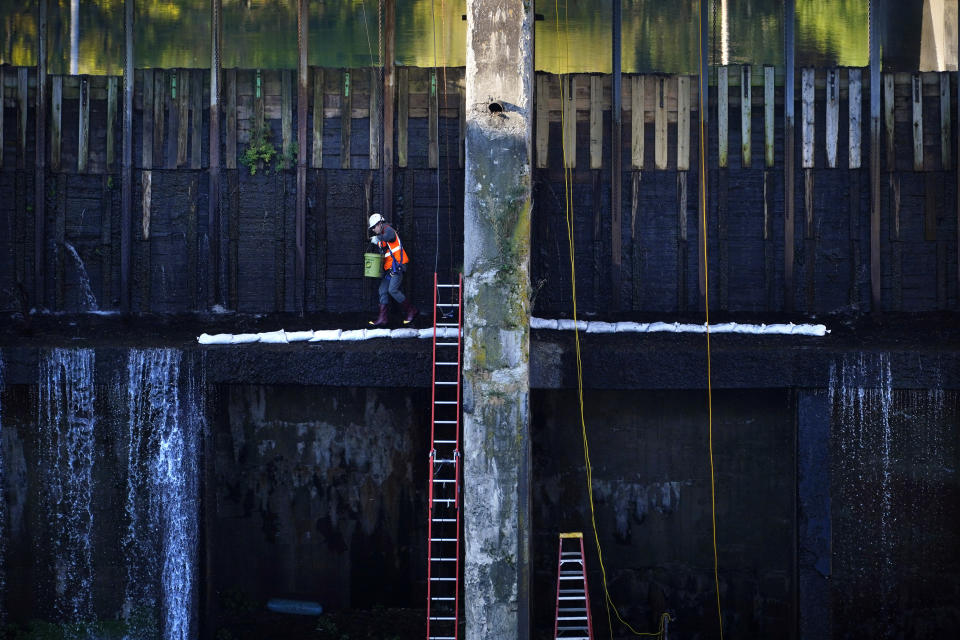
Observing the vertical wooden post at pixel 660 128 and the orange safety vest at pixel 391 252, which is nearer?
the orange safety vest at pixel 391 252

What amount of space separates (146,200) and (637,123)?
231 inches

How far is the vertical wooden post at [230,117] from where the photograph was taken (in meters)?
10.4

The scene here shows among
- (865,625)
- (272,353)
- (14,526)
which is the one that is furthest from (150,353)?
(865,625)

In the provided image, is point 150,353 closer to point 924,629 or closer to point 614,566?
point 614,566

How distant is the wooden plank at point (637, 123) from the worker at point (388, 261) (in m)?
2.99

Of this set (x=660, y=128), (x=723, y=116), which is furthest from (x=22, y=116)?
(x=723, y=116)

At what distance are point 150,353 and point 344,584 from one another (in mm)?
3512

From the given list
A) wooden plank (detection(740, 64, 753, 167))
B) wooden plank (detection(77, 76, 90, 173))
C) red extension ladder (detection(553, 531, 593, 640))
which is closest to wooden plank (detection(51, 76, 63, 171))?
wooden plank (detection(77, 76, 90, 173))

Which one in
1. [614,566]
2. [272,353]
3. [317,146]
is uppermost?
[317,146]

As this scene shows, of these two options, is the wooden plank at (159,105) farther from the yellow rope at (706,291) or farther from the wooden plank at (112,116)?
the yellow rope at (706,291)

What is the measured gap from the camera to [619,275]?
1022cm

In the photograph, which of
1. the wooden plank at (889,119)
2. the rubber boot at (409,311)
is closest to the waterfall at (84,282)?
the rubber boot at (409,311)

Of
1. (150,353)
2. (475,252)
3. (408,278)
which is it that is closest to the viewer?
(475,252)

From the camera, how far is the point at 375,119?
10406 mm
